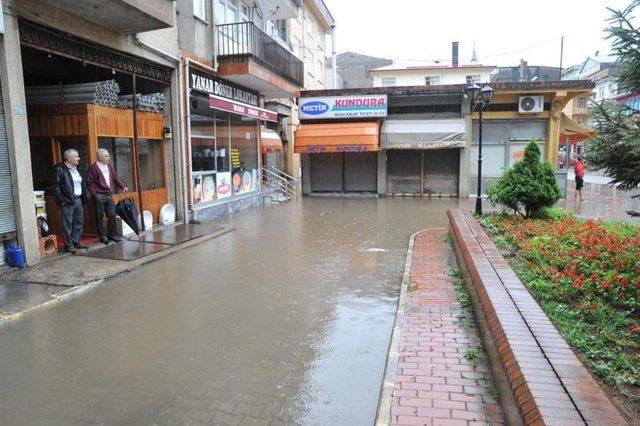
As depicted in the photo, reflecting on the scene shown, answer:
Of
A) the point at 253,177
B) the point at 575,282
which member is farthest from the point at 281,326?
the point at 253,177

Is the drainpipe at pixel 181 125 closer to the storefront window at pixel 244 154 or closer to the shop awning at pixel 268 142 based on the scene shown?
the storefront window at pixel 244 154

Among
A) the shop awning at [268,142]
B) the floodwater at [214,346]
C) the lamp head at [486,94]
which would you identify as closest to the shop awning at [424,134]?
the shop awning at [268,142]

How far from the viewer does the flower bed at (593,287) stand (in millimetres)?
3397

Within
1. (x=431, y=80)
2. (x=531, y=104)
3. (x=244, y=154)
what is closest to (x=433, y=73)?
(x=431, y=80)

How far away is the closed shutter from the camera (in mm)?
6831

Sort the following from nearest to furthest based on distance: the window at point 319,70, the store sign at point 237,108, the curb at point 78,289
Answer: the curb at point 78,289 → the store sign at point 237,108 → the window at point 319,70

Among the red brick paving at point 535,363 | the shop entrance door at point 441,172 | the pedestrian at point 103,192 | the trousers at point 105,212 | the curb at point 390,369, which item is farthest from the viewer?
the shop entrance door at point 441,172

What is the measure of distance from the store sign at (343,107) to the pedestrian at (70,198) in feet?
41.7

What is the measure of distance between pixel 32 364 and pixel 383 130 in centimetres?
1639

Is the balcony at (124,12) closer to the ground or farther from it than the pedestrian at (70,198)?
farther from it

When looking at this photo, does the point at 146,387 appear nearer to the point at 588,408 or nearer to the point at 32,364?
the point at 32,364

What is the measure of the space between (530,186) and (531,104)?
9992mm

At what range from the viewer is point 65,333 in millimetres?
4949

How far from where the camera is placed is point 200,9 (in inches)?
486
